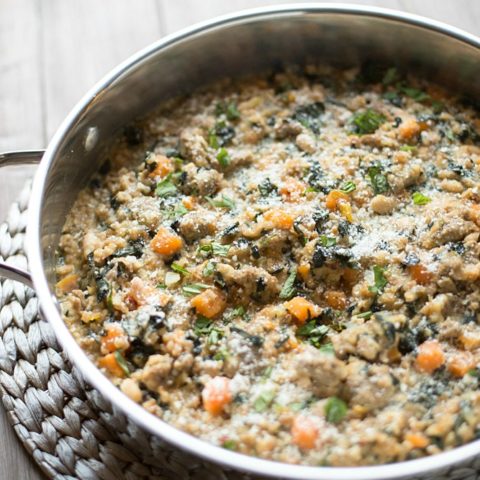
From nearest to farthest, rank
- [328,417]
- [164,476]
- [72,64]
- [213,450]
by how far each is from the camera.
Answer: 1. [213,450]
2. [328,417]
3. [164,476]
4. [72,64]

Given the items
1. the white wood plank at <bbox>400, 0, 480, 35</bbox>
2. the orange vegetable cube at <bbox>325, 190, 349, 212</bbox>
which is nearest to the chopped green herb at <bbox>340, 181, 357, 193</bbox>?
the orange vegetable cube at <bbox>325, 190, 349, 212</bbox>

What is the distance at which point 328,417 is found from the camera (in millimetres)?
2934

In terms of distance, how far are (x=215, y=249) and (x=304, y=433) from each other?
3.01ft

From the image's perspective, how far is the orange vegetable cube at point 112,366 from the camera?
3.14 meters

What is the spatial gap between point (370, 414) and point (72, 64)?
301 centimetres

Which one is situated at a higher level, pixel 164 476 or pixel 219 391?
pixel 219 391

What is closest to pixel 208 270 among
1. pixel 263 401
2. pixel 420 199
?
pixel 263 401

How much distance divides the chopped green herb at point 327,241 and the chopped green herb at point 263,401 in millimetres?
695

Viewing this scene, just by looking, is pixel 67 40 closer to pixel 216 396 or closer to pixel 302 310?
pixel 302 310

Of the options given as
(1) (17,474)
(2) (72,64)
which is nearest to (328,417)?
(1) (17,474)

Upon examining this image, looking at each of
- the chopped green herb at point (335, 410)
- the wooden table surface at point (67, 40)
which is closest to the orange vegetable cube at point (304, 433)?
the chopped green herb at point (335, 410)

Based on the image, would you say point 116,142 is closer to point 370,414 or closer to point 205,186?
point 205,186

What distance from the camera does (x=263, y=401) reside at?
2.99 meters

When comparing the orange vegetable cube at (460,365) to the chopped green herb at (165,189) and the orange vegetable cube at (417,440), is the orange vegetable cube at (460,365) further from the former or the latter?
the chopped green herb at (165,189)
